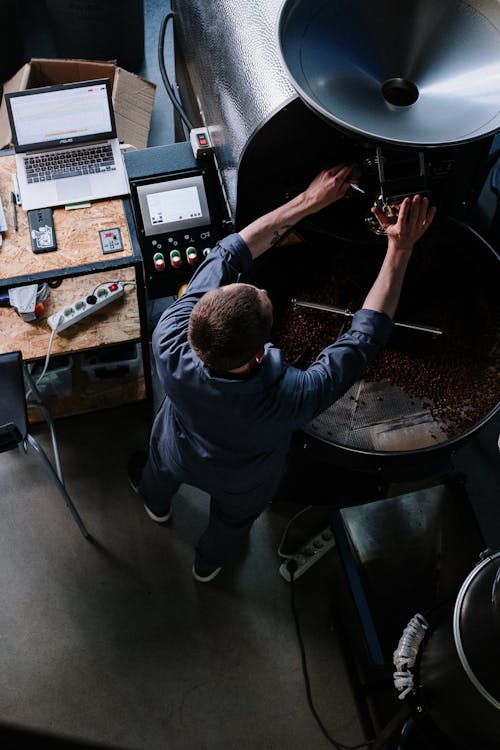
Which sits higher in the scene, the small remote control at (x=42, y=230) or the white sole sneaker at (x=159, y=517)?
the small remote control at (x=42, y=230)

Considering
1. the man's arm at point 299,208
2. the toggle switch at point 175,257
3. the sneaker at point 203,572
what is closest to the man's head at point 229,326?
the man's arm at point 299,208

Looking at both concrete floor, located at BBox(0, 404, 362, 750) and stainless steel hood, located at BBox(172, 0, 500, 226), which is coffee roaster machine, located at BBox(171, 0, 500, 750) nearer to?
stainless steel hood, located at BBox(172, 0, 500, 226)

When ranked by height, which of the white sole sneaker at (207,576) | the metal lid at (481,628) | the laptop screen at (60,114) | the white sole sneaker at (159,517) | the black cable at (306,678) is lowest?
the black cable at (306,678)

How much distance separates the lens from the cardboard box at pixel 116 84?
3176mm

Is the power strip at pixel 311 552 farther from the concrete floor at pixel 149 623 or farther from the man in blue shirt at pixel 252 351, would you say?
the man in blue shirt at pixel 252 351

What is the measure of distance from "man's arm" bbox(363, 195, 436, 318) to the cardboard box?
1.95 meters

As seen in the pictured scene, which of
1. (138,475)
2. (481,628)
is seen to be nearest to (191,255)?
(138,475)

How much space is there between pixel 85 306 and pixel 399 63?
55.1 inches

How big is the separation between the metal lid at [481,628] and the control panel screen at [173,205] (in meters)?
1.46

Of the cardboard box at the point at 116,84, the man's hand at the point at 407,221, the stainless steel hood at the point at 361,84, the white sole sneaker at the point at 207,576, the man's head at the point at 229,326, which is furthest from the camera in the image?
the cardboard box at the point at 116,84

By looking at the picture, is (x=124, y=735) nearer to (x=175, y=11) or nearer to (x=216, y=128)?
(x=216, y=128)

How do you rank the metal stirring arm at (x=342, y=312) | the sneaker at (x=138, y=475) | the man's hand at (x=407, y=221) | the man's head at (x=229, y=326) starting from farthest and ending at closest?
the sneaker at (x=138, y=475) → the metal stirring arm at (x=342, y=312) → the man's hand at (x=407, y=221) → the man's head at (x=229, y=326)

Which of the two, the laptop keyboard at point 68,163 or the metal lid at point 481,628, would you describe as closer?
the metal lid at point 481,628

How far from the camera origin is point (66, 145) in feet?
7.62
